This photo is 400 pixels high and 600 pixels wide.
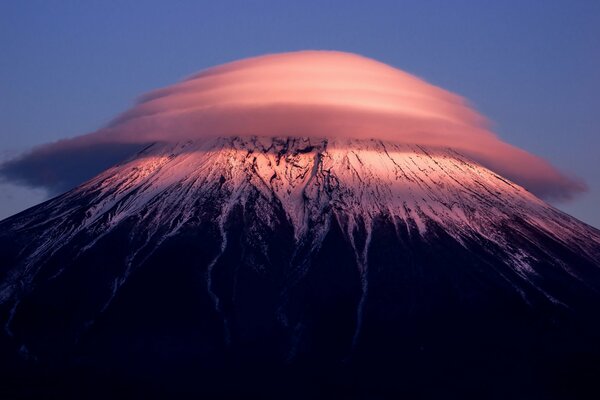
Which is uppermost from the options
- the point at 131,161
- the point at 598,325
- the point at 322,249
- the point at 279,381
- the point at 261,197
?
the point at 131,161

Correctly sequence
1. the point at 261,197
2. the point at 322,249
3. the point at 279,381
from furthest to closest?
the point at 261,197
the point at 322,249
the point at 279,381

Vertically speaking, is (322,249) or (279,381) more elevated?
(322,249)

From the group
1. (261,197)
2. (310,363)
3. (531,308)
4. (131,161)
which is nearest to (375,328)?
(310,363)

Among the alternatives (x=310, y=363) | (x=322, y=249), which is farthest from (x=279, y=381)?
(x=322, y=249)

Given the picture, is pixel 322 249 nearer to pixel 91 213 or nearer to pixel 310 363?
pixel 310 363

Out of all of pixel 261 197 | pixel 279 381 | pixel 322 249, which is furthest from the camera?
pixel 261 197

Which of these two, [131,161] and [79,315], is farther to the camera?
[131,161]
